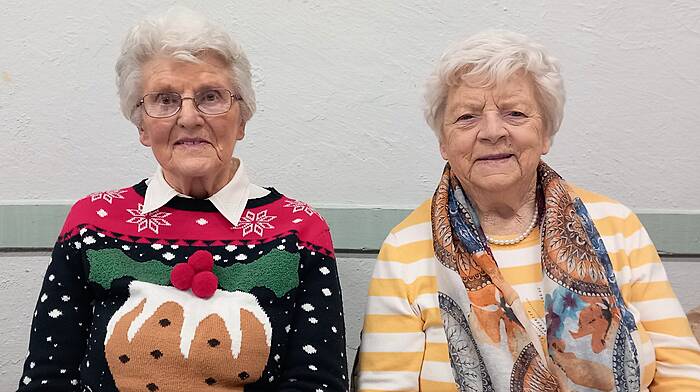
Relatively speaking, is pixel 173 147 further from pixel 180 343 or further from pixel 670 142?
pixel 670 142

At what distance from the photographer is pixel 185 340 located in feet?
5.30

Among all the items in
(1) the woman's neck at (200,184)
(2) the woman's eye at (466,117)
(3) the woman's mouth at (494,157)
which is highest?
(2) the woman's eye at (466,117)

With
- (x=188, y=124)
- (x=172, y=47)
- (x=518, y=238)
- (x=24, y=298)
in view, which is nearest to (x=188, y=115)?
(x=188, y=124)

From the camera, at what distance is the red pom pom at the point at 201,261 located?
1642 mm

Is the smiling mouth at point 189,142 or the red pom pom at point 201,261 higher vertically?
the smiling mouth at point 189,142

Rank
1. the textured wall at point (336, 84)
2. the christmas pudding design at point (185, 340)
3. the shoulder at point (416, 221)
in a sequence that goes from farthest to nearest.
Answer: the textured wall at point (336, 84)
the shoulder at point (416, 221)
the christmas pudding design at point (185, 340)

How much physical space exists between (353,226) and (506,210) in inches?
21.3

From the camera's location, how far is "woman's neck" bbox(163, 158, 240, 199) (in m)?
1.78

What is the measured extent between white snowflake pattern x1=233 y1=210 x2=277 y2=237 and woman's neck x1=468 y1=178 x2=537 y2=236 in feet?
1.68

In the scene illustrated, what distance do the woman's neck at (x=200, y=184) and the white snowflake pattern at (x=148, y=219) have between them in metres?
0.08

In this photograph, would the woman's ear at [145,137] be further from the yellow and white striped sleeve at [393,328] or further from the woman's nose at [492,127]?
the woman's nose at [492,127]

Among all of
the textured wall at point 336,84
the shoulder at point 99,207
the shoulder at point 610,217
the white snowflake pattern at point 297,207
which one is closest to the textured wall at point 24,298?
the textured wall at point 336,84

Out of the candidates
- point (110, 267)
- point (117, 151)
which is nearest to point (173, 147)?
point (110, 267)

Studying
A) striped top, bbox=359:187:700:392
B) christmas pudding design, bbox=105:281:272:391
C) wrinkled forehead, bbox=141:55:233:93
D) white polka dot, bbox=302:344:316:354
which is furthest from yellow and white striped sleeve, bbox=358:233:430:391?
wrinkled forehead, bbox=141:55:233:93
